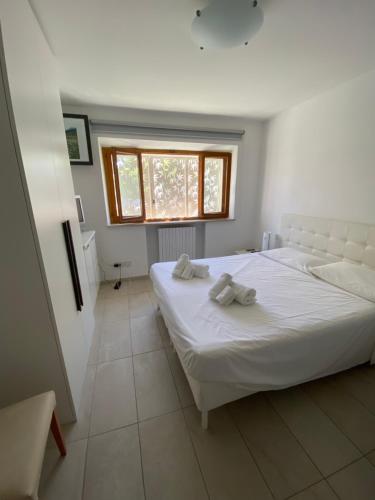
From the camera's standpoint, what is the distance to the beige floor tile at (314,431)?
1.12 metres

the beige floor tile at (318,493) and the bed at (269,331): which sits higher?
the bed at (269,331)

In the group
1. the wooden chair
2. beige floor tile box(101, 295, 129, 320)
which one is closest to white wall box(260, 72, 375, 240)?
beige floor tile box(101, 295, 129, 320)

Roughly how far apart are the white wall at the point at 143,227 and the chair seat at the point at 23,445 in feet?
7.71

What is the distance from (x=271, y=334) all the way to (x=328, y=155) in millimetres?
2221

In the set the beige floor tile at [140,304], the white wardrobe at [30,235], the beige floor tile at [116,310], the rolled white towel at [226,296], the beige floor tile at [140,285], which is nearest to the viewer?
the white wardrobe at [30,235]

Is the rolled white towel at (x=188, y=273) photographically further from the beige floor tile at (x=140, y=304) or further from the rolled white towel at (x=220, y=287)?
the beige floor tile at (x=140, y=304)

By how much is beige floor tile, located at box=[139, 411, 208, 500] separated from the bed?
21 cm

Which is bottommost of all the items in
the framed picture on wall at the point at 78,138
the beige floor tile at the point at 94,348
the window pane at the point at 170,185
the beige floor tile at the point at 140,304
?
the beige floor tile at the point at 94,348

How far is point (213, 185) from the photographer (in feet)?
12.0

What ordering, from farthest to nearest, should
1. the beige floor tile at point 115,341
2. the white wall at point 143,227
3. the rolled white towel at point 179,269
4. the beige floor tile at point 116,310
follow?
the white wall at point 143,227, the beige floor tile at point 116,310, the rolled white towel at point 179,269, the beige floor tile at point 115,341

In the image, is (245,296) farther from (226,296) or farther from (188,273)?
(188,273)

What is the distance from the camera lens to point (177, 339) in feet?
4.50

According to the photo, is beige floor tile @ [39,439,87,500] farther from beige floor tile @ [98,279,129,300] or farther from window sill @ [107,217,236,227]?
window sill @ [107,217,236,227]

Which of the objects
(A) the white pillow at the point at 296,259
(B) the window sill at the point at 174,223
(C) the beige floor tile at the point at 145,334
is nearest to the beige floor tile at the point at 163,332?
(C) the beige floor tile at the point at 145,334
